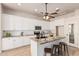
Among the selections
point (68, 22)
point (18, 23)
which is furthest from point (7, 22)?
point (68, 22)

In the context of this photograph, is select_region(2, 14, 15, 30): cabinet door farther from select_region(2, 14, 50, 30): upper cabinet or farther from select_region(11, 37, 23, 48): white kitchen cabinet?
select_region(11, 37, 23, 48): white kitchen cabinet

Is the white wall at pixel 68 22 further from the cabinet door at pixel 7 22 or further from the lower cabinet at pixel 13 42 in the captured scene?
the cabinet door at pixel 7 22

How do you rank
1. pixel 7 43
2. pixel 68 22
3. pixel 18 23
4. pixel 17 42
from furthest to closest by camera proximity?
1. pixel 68 22
2. pixel 18 23
3. pixel 17 42
4. pixel 7 43

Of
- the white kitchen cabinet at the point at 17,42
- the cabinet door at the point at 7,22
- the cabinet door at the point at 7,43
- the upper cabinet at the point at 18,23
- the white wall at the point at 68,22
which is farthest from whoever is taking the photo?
the white wall at the point at 68,22

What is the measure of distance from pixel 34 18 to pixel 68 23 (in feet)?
8.98

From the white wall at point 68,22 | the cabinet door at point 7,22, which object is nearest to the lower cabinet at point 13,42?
the cabinet door at point 7,22

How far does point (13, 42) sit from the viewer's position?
5.59 meters

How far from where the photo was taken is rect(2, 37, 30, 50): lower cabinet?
5.05m

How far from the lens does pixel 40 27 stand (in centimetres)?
790

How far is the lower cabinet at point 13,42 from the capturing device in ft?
16.6

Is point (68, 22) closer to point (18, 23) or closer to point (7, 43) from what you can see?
point (18, 23)

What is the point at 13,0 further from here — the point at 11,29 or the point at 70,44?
the point at 70,44

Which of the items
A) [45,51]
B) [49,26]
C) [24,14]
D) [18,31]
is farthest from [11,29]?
[49,26]

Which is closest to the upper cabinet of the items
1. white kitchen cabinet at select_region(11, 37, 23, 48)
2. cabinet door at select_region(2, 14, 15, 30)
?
cabinet door at select_region(2, 14, 15, 30)
